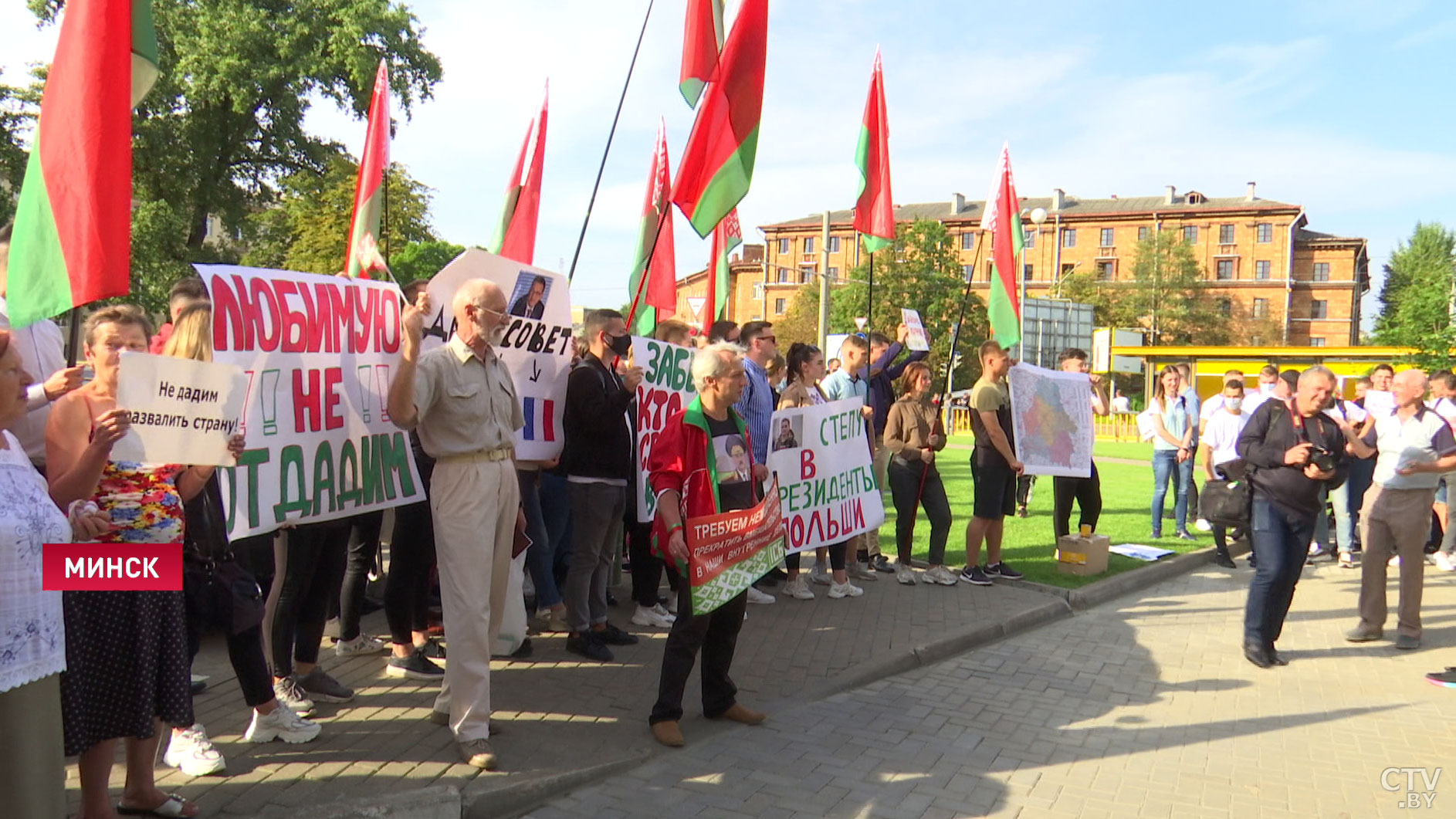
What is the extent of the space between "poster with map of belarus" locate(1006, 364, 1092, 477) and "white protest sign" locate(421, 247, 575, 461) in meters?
4.62

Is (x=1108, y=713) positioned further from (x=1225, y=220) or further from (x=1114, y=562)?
(x=1225, y=220)

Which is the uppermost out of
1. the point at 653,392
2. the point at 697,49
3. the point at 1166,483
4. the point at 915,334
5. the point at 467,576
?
the point at 697,49

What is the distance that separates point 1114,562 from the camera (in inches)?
419

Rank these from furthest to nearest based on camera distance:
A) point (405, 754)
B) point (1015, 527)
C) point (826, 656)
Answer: point (1015, 527) < point (826, 656) < point (405, 754)

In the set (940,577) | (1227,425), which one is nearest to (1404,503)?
(940,577)

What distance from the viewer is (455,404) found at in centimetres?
477

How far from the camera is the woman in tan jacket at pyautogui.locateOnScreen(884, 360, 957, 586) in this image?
909 centimetres

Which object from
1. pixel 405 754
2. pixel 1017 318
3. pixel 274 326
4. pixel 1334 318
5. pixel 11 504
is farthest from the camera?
pixel 1334 318

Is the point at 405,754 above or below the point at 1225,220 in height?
below

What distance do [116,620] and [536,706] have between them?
236 centimetres

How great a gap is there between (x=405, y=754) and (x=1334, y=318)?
10277cm

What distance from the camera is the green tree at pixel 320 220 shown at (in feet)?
91.4

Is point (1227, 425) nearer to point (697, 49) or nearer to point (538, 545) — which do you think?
point (697, 49)

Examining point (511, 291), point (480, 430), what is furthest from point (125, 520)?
point (511, 291)
